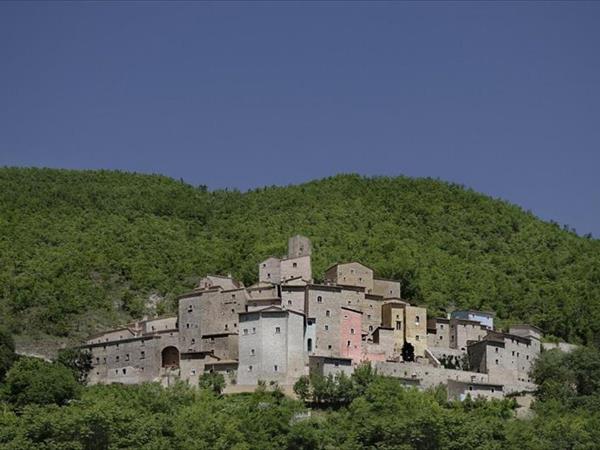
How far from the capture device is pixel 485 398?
68.4 metres

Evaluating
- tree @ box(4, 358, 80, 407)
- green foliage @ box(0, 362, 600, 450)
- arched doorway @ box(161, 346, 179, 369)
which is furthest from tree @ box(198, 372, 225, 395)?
tree @ box(4, 358, 80, 407)

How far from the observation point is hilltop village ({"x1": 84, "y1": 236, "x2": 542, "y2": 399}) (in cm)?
6662

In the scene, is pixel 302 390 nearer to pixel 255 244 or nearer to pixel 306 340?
pixel 306 340

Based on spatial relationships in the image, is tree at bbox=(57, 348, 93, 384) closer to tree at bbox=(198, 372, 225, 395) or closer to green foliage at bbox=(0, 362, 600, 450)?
green foliage at bbox=(0, 362, 600, 450)

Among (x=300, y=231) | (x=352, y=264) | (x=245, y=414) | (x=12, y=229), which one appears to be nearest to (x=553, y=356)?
(x=352, y=264)

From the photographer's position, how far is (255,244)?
10062 cm

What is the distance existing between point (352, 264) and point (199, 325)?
10.3 metres

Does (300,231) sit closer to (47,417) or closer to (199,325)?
(199,325)

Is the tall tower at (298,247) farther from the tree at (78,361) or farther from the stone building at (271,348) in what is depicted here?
the tree at (78,361)

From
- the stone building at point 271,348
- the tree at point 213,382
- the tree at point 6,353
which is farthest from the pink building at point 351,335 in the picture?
the tree at point 6,353

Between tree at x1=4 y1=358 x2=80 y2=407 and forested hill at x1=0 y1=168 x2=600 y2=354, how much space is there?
14266 millimetres

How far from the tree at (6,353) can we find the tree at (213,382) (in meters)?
11.3

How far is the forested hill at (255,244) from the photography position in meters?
87.9

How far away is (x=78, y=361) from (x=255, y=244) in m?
30.8
